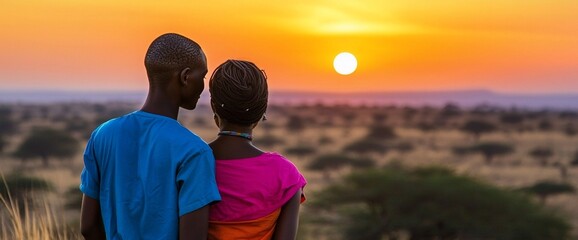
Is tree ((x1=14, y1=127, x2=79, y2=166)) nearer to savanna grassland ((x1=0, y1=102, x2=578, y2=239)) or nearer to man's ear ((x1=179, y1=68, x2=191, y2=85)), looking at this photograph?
savanna grassland ((x1=0, y1=102, x2=578, y2=239))

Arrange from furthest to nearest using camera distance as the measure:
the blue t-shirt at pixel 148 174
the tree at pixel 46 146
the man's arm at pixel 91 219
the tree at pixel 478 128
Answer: the tree at pixel 478 128 < the tree at pixel 46 146 < the man's arm at pixel 91 219 < the blue t-shirt at pixel 148 174

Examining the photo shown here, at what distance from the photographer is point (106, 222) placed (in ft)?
9.56

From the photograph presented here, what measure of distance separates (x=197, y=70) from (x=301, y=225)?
30.8 feet

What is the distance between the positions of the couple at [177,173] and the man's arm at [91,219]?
0.23ft

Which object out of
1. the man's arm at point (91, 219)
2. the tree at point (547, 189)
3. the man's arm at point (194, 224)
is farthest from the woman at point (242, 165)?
the tree at point (547, 189)

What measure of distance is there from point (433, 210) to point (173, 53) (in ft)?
32.8

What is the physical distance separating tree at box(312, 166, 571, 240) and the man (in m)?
9.46

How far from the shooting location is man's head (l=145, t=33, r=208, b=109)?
2811 mm

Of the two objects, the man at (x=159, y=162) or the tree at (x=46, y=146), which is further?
the tree at (x=46, y=146)

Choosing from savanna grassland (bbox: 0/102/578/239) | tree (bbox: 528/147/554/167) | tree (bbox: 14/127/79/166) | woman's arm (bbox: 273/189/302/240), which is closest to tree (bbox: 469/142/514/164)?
savanna grassland (bbox: 0/102/578/239)

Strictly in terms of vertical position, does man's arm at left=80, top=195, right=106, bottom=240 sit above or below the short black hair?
below

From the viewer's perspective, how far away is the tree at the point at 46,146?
26656mm

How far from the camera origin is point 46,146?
87.7 feet

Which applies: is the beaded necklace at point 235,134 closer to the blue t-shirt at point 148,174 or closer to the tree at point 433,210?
the blue t-shirt at point 148,174
